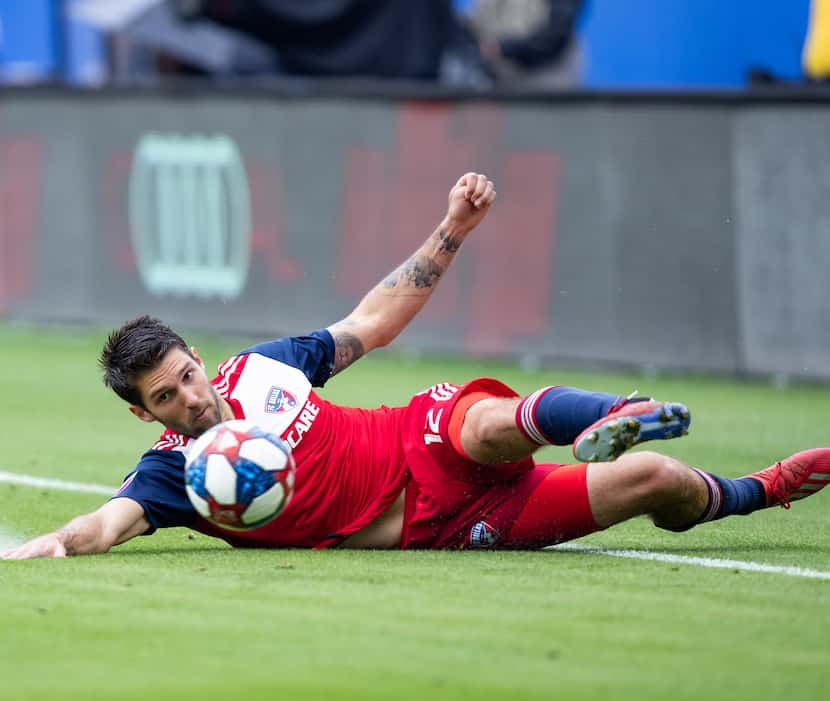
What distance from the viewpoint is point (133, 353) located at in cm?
673

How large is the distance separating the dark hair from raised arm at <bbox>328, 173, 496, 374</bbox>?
1074 millimetres

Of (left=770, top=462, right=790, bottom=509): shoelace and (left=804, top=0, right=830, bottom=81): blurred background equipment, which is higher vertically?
(left=804, top=0, right=830, bottom=81): blurred background equipment

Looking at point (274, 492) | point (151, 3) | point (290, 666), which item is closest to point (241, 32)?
point (151, 3)

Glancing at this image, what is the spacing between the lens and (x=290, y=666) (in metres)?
4.95

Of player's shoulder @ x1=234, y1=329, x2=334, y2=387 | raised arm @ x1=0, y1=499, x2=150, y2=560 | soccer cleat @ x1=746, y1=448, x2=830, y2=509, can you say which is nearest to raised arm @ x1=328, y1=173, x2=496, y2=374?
player's shoulder @ x1=234, y1=329, x2=334, y2=387

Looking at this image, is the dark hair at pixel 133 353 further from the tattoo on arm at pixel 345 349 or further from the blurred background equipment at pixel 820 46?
the blurred background equipment at pixel 820 46

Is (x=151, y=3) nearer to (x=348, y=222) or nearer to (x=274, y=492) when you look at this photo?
(x=348, y=222)

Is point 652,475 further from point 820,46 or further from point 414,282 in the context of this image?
point 820,46

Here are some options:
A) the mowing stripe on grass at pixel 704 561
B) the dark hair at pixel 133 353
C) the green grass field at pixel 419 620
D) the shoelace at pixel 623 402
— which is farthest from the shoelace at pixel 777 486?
the dark hair at pixel 133 353

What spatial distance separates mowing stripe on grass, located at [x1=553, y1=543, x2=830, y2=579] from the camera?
6609 millimetres

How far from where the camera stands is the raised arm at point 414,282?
7.79 metres

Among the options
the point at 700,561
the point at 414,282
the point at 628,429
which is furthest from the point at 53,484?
the point at 628,429

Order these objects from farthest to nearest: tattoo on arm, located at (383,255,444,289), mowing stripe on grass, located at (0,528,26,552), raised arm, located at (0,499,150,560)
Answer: tattoo on arm, located at (383,255,444,289)
mowing stripe on grass, located at (0,528,26,552)
raised arm, located at (0,499,150,560)

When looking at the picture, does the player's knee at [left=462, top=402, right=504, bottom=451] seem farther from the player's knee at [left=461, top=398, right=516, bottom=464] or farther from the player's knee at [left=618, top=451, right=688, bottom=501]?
the player's knee at [left=618, top=451, right=688, bottom=501]
